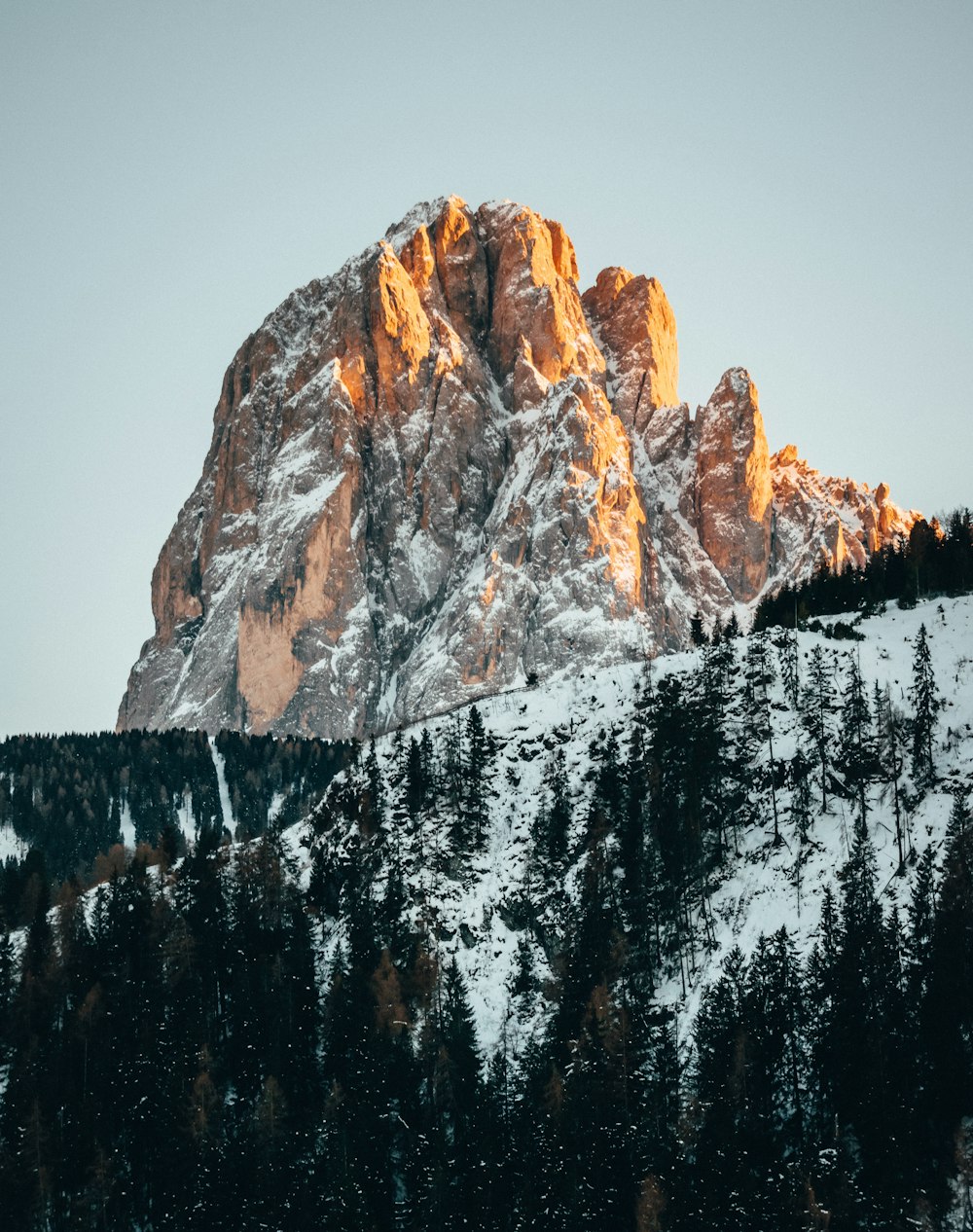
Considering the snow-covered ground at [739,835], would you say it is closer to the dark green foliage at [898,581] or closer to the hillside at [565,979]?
the hillside at [565,979]

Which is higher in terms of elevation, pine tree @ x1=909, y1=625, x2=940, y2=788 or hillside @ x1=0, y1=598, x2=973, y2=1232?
pine tree @ x1=909, y1=625, x2=940, y2=788

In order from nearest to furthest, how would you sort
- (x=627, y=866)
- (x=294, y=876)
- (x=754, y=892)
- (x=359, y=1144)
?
(x=359, y=1144) → (x=754, y=892) → (x=627, y=866) → (x=294, y=876)

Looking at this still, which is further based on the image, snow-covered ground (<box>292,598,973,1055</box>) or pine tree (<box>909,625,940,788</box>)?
pine tree (<box>909,625,940,788</box>)

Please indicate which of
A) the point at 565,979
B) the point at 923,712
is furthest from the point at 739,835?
the point at 565,979

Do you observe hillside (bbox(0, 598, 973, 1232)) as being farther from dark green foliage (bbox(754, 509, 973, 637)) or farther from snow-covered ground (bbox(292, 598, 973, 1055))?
dark green foliage (bbox(754, 509, 973, 637))

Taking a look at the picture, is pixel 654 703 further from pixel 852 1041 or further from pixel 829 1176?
pixel 829 1176

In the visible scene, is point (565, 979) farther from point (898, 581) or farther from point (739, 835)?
point (898, 581)

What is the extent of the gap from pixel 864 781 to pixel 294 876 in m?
52.4

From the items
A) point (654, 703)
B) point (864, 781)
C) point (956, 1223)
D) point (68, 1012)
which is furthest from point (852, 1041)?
point (68, 1012)

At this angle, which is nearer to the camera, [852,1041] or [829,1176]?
[829,1176]

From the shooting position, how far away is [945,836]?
11019 centimetres

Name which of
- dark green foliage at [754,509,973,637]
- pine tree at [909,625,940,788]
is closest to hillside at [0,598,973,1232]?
pine tree at [909,625,940,788]

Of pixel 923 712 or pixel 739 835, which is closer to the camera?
pixel 923 712

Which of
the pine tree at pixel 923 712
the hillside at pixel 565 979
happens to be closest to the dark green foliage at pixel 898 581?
the hillside at pixel 565 979
